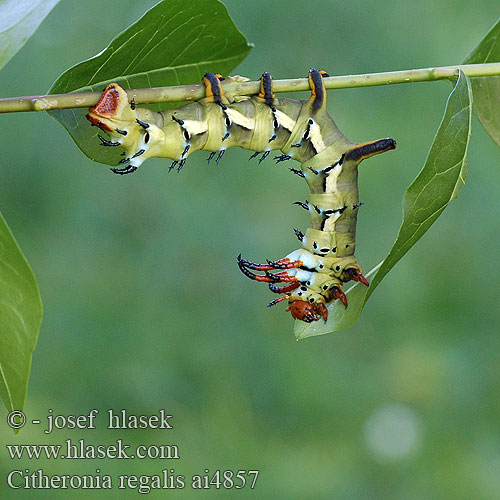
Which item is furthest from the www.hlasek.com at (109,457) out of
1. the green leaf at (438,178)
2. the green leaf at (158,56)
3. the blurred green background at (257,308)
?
the green leaf at (438,178)

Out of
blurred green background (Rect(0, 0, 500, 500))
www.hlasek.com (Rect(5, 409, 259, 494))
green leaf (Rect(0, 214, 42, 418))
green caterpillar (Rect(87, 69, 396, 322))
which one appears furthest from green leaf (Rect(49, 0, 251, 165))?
blurred green background (Rect(0, 0, 500, 500))

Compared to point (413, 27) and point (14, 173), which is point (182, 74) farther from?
point (413, 27)

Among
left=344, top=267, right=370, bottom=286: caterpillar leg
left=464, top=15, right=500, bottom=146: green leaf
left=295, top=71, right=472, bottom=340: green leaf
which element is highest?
left=464, top=15, right=500, bottom=146: green leaf

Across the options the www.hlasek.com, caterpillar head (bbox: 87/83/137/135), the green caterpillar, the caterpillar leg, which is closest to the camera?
caterpillar head (bbox: 87/83/137/135)

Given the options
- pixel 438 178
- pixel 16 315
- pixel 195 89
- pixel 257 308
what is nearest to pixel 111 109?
pixel 195 89

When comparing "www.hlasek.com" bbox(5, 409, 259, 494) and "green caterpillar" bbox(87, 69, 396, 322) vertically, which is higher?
"www.hlasek.com" bbox(5, 409, 259, 494)

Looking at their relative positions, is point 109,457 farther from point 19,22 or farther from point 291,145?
point 19,22

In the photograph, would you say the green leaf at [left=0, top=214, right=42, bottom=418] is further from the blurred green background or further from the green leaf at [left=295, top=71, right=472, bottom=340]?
the blurred green background

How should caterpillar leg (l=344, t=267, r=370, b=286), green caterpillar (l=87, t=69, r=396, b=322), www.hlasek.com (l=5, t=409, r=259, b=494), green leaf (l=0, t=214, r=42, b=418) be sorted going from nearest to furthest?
1. green leaf (l=0, t=214, r=42, b=418)
2. green caterpillar (l=87, t=69, r=396, b=322)
3. caterpillar leg (l=344, t=267, r=370, b=286)
4. www.hlasek.com (l=5, t=409, r=259, b=494)
